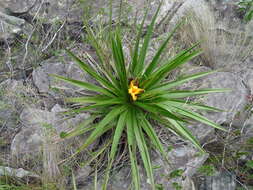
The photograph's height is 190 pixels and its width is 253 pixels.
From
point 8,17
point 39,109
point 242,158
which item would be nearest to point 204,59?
point 242,158

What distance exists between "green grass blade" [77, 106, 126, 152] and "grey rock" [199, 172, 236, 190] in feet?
4.05

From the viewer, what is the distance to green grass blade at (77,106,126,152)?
6.38 ft

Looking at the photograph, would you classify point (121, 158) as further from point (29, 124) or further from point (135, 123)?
point (29, 124)

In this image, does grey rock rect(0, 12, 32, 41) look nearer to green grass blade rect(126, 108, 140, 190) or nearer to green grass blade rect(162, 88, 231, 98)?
green grass blade rect(126, 108, 140, 190)

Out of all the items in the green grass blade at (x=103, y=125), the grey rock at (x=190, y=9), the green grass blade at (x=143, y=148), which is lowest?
the green grass blade at (x=143, y=148)

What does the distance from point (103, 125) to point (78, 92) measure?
0.61 m

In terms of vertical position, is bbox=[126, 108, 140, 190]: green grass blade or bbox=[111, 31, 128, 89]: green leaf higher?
bbox=[111, 31, 128, 89]: green leaf

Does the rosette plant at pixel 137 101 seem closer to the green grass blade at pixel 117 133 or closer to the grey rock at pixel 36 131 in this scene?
the green grass blade at pixel 117 133

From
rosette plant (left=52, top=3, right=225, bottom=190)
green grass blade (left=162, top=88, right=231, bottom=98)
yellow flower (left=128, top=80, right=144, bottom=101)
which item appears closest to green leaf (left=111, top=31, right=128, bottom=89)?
rosette plant (left=52, top=3, right=225, bottom=190)

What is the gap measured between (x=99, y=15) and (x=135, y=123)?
1.60 m

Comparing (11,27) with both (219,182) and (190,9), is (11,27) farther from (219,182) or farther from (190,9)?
(219,182)

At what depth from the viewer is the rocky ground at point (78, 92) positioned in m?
2.23

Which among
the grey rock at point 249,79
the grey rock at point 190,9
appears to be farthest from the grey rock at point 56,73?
the grey rock at point 249,79

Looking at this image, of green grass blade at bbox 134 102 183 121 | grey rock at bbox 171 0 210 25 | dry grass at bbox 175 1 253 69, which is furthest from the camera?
grey rock at bbox 171 0 210 25
